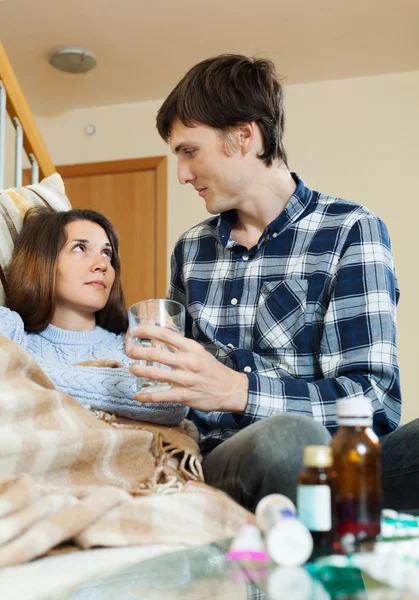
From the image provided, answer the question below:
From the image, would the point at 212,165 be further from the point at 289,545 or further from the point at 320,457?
the point at 289,545

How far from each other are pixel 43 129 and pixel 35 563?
4236 millimetres

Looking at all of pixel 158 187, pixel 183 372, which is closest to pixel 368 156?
pixel 158 187

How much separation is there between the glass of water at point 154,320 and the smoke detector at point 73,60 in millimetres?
3124

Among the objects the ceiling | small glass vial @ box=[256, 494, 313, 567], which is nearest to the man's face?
small glass vial @ box=[256, 494, 313, 567]

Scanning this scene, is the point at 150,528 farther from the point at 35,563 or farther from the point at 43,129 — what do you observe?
the point at 43,129

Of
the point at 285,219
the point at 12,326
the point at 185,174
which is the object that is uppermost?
the point at 185,174

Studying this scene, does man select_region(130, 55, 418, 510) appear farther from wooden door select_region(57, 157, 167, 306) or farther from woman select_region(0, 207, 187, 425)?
wooden door select_region(57, 157, 167, 306)

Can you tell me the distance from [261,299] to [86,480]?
1.95 feet

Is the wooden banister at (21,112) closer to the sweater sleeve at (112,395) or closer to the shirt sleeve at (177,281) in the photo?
the shirt sleeve at (177,281)

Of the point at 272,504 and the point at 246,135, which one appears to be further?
the point at 246,135

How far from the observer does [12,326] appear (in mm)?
1605

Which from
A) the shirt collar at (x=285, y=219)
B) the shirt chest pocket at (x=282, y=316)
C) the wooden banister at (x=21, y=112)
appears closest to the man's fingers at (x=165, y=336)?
the shirt chest pocket at (x=282, y=316)

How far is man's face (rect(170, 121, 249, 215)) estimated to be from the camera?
66.3 inches

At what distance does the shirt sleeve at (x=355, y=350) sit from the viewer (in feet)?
4.11
